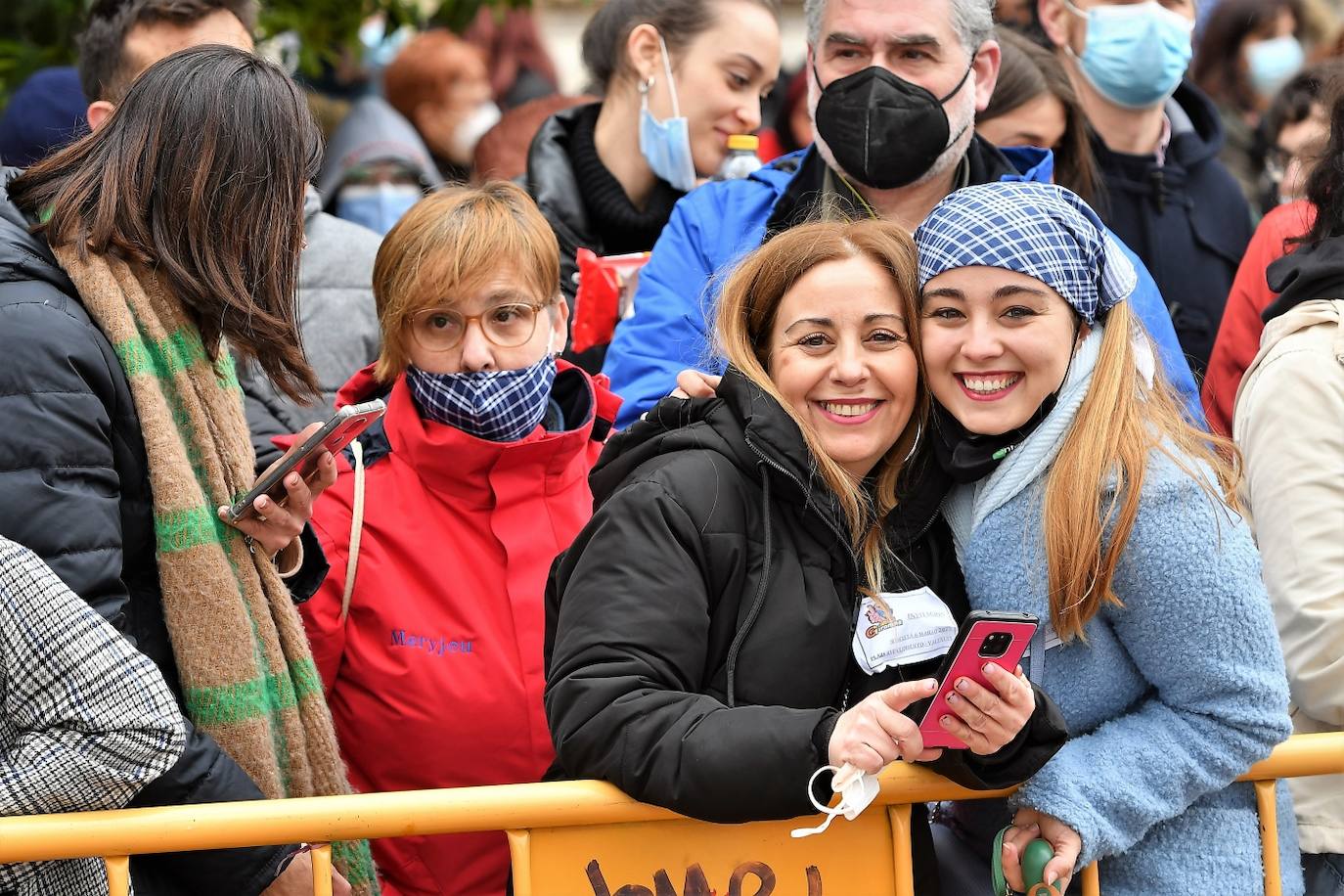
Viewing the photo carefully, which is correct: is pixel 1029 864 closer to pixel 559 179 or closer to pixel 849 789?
pixel 849 789

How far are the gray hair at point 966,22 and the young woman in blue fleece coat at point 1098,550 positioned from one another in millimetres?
1063

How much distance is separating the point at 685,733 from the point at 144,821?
2.88 ft

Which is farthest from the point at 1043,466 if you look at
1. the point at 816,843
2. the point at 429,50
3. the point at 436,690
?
the point at 429,50

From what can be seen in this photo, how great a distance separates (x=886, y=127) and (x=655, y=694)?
181 cm

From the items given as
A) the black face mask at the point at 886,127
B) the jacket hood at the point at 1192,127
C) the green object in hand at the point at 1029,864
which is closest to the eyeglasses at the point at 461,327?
the black face mask at the point at 886,127

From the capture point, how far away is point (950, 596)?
2918 millimetres

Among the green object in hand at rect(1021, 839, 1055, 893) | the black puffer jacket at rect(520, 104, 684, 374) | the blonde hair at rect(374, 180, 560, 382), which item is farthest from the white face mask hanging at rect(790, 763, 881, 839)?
the black puffer jacket at rect(520, 104, 684, 374)

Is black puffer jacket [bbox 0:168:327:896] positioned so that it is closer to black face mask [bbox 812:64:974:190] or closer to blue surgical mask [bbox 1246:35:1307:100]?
black face mask [bbox 812:64:974:190]

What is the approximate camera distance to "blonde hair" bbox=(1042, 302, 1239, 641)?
2711 mm

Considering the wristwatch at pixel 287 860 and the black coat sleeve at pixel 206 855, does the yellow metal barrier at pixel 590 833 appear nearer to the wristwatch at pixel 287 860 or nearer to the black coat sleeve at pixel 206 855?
the black coat sleeve at pixel 206 855

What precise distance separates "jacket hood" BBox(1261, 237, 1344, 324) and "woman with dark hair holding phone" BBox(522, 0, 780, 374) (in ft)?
5.89

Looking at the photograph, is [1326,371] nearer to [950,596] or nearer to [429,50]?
[950,596]

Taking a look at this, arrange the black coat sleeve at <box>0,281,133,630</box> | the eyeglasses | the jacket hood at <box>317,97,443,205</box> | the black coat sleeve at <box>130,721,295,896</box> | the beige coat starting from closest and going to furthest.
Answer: the black coat sleeve at <box>0,281,133,630</box>, the black coat sleeve at <box>130,721,295,896</box>, the beige coat, the eyeglasses, the jacket hood at <box>317,97,443,205</box>

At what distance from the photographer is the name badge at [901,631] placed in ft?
8.81
